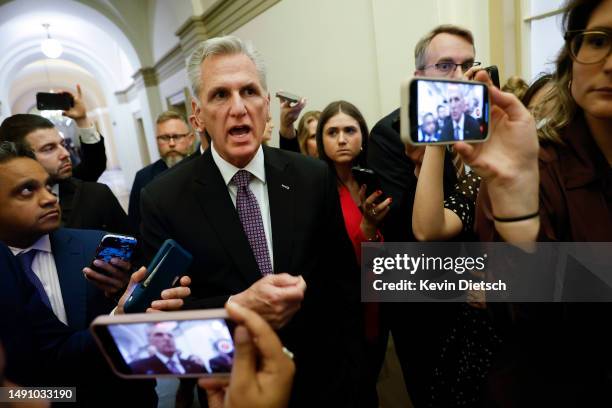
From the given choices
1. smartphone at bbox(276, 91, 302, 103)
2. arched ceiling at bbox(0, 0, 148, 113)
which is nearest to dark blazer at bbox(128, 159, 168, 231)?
smartphone at bbox(276, 91, 302, 103)

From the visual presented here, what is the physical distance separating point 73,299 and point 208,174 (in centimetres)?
74

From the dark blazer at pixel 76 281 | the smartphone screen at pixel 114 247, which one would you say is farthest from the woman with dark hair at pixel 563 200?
the dark blazer at pixel 76 281

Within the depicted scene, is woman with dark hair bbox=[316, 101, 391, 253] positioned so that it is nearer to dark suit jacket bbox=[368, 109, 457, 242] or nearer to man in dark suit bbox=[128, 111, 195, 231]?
dark suit jacket bbox=[368, 109, 457, 242]

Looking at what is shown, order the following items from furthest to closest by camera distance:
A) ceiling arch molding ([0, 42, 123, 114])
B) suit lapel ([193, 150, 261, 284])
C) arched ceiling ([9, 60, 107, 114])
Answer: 1. arched ceiling ([9, 60, 107, 114])
2. ceiling arch molding ([0, 42, 123, 114])
3. suit lapel ([193, 150, 261, 284])

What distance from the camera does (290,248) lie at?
1248 millimetres

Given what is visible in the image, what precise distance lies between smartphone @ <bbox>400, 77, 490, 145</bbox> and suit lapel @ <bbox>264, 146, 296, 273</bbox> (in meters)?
0.62

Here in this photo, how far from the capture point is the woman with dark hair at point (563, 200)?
81 cm

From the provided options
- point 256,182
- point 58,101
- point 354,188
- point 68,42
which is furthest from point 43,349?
point 68,42

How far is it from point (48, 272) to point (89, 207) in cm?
86

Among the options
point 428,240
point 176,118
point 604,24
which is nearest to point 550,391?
point 428,240

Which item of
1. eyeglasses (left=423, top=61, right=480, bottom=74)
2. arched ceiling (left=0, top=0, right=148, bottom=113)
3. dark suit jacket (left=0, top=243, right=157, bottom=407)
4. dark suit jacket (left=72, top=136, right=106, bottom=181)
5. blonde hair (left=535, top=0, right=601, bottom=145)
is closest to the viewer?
blonde hair (left=535, top=0, right=601, bottom=145)

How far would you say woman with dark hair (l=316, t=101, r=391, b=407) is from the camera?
1878 mm

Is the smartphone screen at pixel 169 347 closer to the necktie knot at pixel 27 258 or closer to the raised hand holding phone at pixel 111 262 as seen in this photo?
the raised hand holding phone at pixel 111 262

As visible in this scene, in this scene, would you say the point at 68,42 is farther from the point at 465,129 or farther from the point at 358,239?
the point at 465,129
